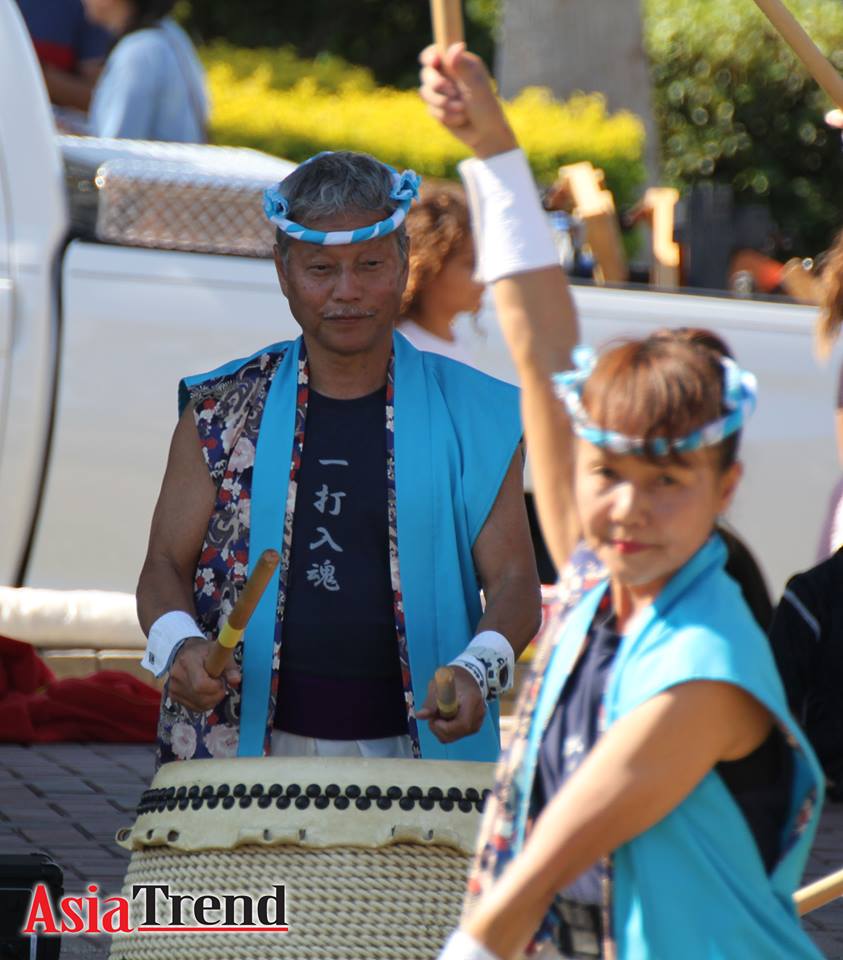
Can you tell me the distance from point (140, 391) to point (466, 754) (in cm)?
340

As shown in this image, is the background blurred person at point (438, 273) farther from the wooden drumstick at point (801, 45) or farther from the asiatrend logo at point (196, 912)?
the asiatrend logo at point (196, 912)

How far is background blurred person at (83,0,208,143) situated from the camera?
25.3 ft

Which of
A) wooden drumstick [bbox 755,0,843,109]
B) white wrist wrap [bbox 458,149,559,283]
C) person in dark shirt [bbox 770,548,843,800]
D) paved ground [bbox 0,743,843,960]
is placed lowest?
paved ground [bbox 0,743,843,960]

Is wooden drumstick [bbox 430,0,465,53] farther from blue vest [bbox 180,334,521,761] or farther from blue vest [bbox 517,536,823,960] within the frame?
blue vest [bbox 180,334,521,761]

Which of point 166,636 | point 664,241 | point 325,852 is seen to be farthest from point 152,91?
point 325,852

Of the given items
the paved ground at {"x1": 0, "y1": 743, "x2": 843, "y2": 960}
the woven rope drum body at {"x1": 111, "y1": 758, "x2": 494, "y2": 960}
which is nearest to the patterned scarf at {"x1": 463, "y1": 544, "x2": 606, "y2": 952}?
the woven rope drum body at {"x1": 111, "y1": 758, "x2": 494, "y2": 960}

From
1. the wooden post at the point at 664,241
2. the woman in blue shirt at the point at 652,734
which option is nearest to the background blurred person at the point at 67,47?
the wooden post at the point at 664,241

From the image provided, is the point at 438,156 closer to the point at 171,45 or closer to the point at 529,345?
the point at 171,45

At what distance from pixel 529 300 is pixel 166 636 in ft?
3.22

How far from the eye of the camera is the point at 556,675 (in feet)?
7.82

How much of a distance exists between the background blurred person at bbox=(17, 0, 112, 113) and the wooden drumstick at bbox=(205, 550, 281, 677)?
5.60m

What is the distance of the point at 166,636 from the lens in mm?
3225

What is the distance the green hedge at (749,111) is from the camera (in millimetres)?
17844

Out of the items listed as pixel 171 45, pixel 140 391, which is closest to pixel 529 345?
pixel 140 391
